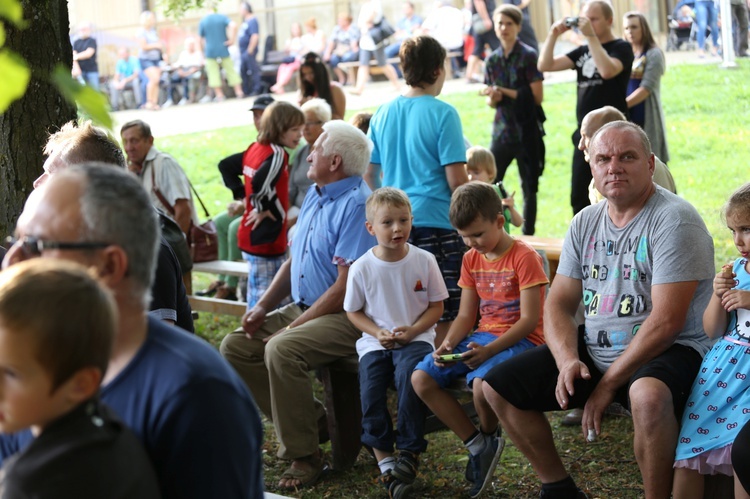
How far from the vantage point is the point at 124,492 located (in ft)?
5.22

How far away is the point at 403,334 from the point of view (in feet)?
15.5

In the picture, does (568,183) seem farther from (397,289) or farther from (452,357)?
(452,357)

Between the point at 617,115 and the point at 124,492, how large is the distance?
4113 millimetres

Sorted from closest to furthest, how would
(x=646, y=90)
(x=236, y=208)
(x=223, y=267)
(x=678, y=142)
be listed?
(x=223, y=267) < (x=646, y=90) < (x=236, y=208) < (x=678, y=142)

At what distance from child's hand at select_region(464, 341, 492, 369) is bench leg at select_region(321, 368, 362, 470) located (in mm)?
929

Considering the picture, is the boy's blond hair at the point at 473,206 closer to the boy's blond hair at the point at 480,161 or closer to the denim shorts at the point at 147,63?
the boy's blond hair at the point at 480,161

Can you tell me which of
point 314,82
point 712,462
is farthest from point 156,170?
point 712,462

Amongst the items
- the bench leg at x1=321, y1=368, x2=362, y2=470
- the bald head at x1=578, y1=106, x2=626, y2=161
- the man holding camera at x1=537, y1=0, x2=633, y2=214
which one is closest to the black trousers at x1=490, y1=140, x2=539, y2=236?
the man holding camera at x1=537, y1=0, x2=633, y2=214

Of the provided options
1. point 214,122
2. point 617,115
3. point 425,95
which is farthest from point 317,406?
point 214,122

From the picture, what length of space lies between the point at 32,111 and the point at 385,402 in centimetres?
213

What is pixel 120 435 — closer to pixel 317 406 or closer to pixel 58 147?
pixel 58 147

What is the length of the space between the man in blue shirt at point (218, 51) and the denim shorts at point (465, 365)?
16.3 m

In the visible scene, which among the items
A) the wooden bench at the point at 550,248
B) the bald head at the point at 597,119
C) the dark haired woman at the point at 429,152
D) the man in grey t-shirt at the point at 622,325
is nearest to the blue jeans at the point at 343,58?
the wooden bench at the point at 550,248

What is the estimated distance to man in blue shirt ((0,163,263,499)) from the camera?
1754 millimetres
